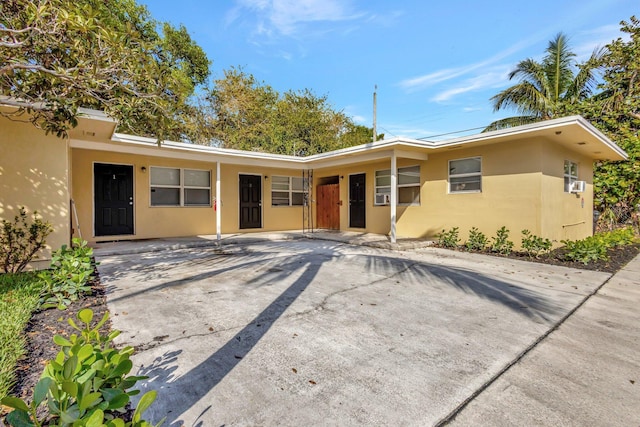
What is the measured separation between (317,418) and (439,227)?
7.71 metres

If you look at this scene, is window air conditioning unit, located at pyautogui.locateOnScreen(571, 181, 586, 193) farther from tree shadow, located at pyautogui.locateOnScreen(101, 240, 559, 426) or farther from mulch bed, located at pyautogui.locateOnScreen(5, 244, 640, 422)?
mulch bed, located at pyautogui.locateOnScreen(5, 244, 640, 422)

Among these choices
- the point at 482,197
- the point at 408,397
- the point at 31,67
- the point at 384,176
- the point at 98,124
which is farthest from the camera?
the point at 384,176

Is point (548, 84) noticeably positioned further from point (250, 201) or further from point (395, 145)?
point (250, 201)

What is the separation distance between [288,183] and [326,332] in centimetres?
915

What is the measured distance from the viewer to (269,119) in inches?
778

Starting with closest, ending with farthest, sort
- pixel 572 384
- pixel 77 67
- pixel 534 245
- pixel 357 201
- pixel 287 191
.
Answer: pixel 572 384, pixel 77 67, pixel 534 245, pixel 357 201, pixel 287 191

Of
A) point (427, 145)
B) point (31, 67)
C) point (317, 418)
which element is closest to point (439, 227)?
point (427, 145)

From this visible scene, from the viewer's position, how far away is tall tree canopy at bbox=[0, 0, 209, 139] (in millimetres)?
3100

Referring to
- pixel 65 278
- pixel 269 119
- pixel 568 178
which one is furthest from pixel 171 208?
pixel 269 119

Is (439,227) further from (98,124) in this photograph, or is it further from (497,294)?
(98,124)

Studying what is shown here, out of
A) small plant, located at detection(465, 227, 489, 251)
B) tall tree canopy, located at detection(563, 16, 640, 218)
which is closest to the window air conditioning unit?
tall tree canopy, located at detection(563, 16, 640, 218)

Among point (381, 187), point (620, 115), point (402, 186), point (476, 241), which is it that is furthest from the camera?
point (620, 115)

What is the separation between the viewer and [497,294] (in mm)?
4230

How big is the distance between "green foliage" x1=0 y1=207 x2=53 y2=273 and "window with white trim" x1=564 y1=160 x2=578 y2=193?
1159cm
